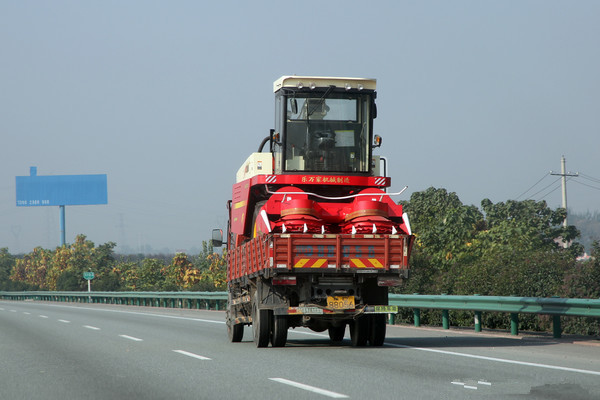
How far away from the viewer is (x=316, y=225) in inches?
555

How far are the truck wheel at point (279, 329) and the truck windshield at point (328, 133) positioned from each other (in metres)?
3.17

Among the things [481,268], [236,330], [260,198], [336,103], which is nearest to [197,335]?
[236,330]

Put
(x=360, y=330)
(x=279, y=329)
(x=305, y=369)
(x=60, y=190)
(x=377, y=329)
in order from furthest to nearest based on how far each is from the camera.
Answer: (x=60, y=190)
(x=360, y=330)
(x=377, y=329)
(x=279, y=329)
(x=305, y=369)

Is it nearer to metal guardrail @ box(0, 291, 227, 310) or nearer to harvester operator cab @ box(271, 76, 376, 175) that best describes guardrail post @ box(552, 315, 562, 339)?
harvester operator cab @ box(271, 76, 376, 175)

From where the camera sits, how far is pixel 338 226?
14805 millimetres

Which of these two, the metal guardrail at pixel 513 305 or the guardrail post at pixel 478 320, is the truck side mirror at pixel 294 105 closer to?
the metal guardrail at pixel 513 305

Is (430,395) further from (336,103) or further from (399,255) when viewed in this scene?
(336,103)

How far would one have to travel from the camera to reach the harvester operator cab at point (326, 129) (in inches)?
636

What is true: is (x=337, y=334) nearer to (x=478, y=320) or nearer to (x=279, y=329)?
(x=279, y=329)

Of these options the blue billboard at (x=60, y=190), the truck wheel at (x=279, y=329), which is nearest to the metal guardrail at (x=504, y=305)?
the truck wheel at (x=279, y=329)

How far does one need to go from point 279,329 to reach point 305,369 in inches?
125

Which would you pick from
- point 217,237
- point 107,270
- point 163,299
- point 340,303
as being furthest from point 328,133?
point 107,270

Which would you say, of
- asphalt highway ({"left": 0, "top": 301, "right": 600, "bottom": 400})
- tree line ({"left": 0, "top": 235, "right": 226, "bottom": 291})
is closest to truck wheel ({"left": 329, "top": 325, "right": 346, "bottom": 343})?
asphalt highway ({"left": 0, "top": 301, "right": 600, "bottom": 400})

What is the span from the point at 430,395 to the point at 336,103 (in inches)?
337
